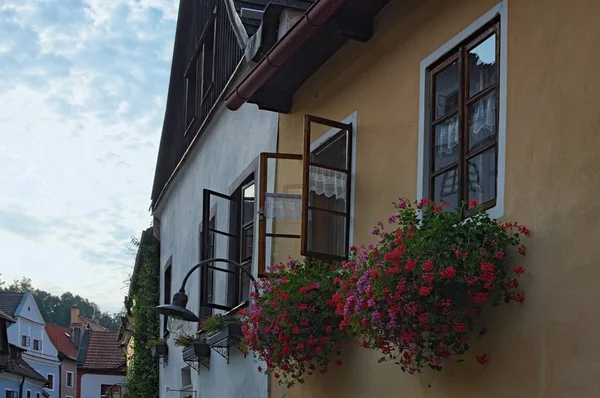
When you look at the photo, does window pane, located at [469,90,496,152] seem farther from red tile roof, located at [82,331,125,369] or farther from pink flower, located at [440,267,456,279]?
red tile roof, located at [82,331,125,369]

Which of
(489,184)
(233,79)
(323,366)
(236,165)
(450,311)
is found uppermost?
(233,79)

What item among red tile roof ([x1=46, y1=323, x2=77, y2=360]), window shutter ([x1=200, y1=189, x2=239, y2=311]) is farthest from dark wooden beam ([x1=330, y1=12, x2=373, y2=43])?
red tile roof ([x1=46, y1=323, x2=77, y2=360])

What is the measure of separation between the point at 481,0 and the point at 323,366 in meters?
3.35

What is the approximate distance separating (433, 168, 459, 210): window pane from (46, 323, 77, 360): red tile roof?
62.8 metres

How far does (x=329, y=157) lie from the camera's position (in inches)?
356

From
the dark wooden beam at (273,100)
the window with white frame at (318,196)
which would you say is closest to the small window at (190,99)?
the dark wooden beam at (273,100)

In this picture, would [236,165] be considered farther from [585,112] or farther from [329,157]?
[585,112]

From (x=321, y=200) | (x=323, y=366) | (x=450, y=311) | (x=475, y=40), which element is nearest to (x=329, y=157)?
(x=321, y=200)

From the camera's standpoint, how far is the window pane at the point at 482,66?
6.33m

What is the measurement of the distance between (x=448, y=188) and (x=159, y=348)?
11.3 meters

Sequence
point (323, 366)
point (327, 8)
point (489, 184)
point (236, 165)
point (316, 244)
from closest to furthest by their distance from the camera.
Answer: point (489, 184)
point (327, 8)
point (323, 366)
point (316, 244)
point (236, 165)

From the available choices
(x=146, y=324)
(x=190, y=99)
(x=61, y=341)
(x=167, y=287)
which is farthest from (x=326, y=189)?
(x=61, y=341)

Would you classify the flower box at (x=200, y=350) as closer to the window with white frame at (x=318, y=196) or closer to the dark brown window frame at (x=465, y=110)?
the window with white frame at (x=318, y=196)

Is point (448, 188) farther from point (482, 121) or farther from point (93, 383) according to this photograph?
point (93, 383)
